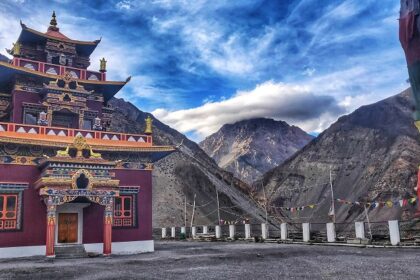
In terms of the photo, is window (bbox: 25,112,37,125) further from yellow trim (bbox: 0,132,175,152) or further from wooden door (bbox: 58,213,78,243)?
wooden door (bbox: 58,213,78,243)

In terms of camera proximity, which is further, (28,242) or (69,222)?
(69,222)

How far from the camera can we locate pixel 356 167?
79375mm

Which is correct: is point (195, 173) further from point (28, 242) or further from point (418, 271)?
point (418, 271)

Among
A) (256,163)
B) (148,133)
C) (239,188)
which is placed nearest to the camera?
(148,133)

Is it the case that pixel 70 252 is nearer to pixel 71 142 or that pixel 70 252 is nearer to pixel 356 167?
pixel 71 142

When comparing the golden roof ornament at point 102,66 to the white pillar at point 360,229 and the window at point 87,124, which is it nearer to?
the window at point 87,124

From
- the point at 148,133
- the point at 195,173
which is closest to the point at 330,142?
the point at 195,173

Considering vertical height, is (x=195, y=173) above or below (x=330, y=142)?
below

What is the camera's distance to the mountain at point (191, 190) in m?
69.3

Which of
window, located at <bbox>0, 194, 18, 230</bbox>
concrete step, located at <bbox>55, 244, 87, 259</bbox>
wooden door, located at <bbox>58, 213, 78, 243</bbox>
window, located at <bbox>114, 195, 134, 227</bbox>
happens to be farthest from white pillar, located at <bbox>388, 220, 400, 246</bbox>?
window, located at <bbox>0, 194, 18, 230</bbox>

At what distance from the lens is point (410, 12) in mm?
2561

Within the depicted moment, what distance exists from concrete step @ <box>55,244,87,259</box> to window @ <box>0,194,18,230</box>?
2.59 metres

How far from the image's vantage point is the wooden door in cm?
2300

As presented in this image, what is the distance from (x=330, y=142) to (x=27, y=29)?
74.6 meters
